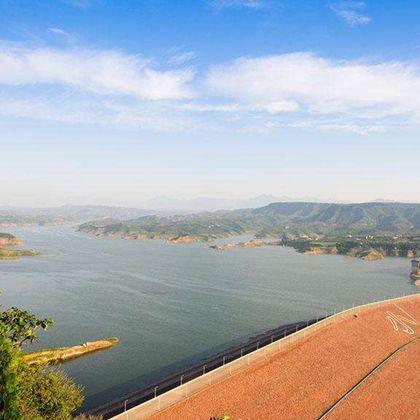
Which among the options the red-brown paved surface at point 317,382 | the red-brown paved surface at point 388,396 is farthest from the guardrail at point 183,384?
the red-brown paved surface at point 388,396

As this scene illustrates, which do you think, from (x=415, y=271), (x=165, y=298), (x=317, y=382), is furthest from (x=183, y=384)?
(x=415, y=271)

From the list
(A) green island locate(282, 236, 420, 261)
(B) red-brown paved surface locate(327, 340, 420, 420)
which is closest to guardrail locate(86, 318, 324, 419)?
(B) red-brown paved surface locate(327, 340, 420, 420)

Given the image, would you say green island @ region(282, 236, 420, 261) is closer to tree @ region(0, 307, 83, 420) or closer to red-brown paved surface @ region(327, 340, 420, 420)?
red-brown paved surface @ region(327, 340, 420, 420)

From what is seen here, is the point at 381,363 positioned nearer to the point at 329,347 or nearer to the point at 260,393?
the point at 329,347

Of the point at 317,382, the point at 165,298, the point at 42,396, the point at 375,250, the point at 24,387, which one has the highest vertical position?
the point at 24,387

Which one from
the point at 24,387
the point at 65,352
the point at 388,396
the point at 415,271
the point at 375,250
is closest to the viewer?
the point at 24,387

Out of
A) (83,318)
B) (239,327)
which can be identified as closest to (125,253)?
(83,318)

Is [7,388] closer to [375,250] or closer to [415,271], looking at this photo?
[415,271]
